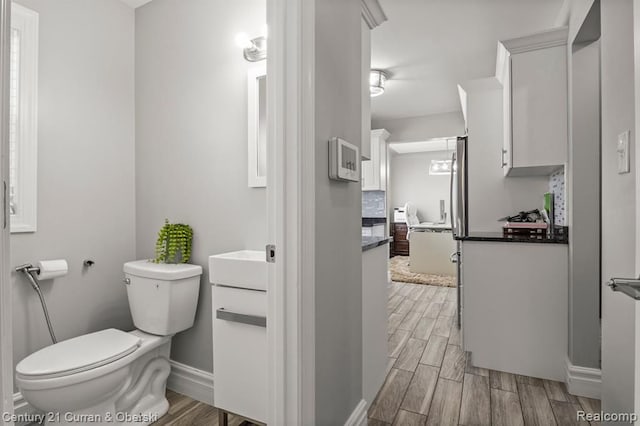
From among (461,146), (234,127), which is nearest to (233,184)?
(234,127)

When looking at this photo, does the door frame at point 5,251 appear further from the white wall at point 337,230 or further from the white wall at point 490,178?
the white wall at point 490,178

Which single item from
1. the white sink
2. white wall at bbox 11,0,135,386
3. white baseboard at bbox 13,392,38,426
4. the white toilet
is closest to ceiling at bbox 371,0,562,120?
white wall at bbox 11,0,135,386

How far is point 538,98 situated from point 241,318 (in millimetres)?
2231

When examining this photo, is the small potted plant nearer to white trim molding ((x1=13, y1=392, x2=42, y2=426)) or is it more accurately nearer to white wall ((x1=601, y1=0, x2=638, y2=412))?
white trim molding ((x1=13, y1=392, x2=42, y2=426))

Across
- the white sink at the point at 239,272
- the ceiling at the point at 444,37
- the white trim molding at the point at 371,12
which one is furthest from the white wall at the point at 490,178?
the white sink at the point at 239,272

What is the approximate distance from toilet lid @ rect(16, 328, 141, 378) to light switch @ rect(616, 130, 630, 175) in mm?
2090

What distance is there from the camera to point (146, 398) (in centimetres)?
186

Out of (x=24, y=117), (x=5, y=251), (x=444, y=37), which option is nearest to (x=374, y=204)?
(x=444, y=37)

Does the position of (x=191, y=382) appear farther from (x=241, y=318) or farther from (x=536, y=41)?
(x=536, y=41)

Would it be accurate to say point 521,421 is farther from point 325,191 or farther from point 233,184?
point 233,184

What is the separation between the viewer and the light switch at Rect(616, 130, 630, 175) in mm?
1070

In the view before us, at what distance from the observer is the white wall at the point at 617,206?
112 centimetres

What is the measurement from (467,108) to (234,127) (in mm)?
2252

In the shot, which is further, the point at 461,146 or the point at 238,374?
the point at 461,146
